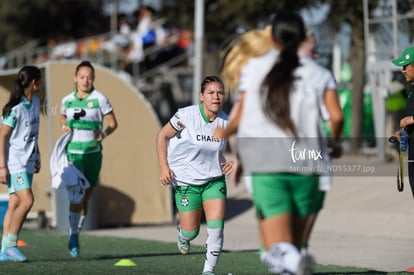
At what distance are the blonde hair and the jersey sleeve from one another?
3992mm

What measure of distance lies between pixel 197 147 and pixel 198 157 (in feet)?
0.32

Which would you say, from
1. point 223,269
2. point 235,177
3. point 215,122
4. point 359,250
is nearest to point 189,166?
point 215,122

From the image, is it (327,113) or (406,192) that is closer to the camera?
(327,113)

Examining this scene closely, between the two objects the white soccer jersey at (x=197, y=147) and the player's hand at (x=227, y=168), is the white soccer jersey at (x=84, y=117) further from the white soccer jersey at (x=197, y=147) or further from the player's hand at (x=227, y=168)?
the player's hand at (x=227, y=168)

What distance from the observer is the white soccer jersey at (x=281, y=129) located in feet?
21.5

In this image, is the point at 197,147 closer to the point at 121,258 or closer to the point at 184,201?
the point at 184,201

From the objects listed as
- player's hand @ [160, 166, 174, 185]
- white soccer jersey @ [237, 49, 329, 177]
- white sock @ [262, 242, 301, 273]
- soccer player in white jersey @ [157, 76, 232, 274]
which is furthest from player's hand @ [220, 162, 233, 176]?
white sock @ [262, 242, 301, 273]

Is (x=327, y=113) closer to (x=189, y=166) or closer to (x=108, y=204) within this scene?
(x=189, y=166)

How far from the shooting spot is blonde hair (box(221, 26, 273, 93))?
6.88m

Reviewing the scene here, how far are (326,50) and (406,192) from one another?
33.5ft

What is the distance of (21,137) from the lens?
35.7ft

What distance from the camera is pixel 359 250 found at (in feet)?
42.8

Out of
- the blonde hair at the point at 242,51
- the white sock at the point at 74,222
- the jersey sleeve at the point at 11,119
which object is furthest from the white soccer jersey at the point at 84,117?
the blonde hair at the point at 242,51

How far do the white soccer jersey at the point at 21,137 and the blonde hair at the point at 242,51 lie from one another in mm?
4001
